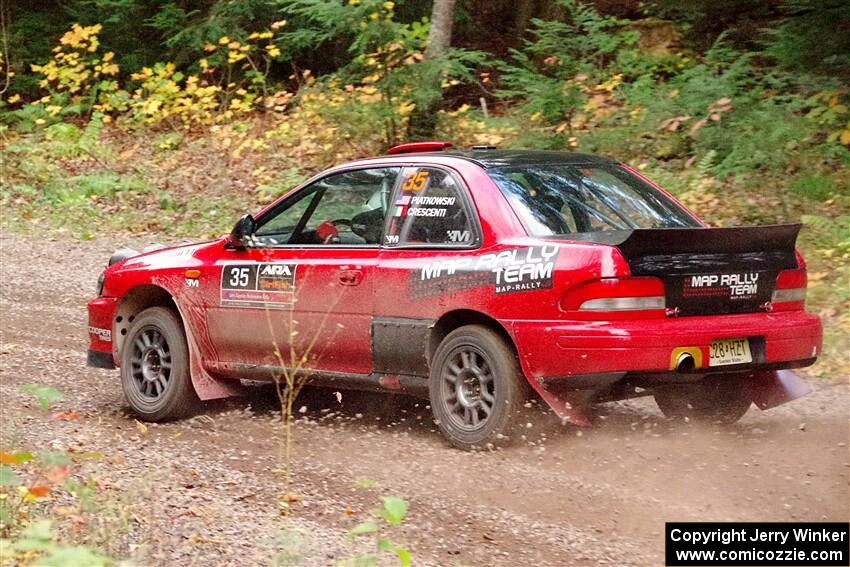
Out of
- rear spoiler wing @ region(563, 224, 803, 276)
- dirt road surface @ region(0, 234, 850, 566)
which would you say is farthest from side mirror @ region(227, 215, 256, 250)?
rear spoiler wing @ region(563, 224, 803, 276)

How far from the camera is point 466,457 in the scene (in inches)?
253

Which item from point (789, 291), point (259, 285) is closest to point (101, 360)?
point (259, 285)

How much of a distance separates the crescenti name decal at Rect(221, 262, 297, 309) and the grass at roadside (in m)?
5.44

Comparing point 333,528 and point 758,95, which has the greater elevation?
point 758,95

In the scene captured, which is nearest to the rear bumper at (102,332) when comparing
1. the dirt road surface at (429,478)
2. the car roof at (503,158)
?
the dirt road surface at (429,478)

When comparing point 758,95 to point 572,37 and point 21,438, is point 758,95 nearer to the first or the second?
point 572,37

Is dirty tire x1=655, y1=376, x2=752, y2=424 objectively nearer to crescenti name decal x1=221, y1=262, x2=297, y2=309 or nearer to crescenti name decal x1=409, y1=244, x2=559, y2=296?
crescenti name decal x1=409, y1=244, x2=559, y2=296

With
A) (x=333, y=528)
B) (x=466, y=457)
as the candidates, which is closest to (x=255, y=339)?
(x=466, y=457)

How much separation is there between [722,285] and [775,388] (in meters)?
0.94

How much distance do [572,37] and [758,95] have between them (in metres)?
2.57

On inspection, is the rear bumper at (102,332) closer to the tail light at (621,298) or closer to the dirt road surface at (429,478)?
the dirt road surface at (429,478)

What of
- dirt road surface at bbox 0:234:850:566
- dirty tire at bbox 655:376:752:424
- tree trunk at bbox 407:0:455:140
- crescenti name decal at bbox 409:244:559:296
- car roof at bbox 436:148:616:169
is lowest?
dirt road surface at bbox 0:234:850:566

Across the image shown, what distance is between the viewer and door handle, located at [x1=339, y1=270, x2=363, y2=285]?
6988mm

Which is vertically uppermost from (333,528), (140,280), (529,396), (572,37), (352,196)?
(572,37)
